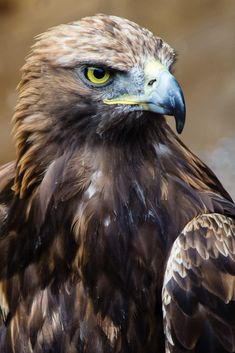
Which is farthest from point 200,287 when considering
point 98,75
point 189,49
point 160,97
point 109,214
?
point 189,49

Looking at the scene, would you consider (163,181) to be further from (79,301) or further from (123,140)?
(79,301)

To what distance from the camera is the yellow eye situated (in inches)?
126

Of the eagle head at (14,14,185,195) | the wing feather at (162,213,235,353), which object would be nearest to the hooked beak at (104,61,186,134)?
the eagle head at (14,14,185,195)

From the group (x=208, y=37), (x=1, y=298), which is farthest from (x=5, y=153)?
(x=1, y=298)

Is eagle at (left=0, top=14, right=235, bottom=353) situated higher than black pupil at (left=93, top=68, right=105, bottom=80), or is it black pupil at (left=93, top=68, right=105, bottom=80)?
black pupil at (left=93, top=68, right=105, bottom=80)

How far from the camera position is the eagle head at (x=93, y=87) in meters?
3.16

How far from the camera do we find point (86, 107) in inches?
127

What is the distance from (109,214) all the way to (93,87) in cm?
46

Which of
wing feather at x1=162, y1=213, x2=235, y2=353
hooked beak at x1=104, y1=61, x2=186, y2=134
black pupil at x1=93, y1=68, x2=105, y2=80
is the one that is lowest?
wing feather at x1=162, y1=213, x2=235, y2=353

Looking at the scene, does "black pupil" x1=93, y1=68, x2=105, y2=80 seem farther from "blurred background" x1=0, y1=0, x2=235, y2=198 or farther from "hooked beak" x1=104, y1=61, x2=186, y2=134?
"blurred background" x1=0, y1=0, x2=235, y2=198

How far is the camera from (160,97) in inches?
122

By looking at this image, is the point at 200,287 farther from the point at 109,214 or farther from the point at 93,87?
the point at 93,87

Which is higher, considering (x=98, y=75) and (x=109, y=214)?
(x=98, y=75)

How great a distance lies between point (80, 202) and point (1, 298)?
559mm
